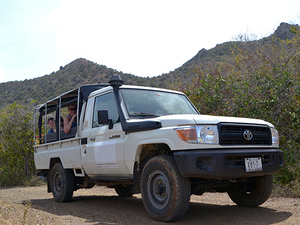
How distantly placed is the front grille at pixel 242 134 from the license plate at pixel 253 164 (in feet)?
0.84

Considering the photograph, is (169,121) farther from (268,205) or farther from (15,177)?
(15,177)

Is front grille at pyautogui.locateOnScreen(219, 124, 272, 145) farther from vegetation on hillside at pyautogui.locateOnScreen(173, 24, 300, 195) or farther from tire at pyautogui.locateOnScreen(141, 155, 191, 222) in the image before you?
vegetation on hillside at pyautogui.locateOnScreen(173, 24, 300, 195)

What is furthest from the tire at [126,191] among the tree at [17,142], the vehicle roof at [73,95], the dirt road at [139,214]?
the tree at [17,142]

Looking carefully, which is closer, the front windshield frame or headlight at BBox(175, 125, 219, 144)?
headlight at BBox(175, 125, 219, 144)

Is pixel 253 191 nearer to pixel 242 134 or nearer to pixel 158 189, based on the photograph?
pixel 242 134

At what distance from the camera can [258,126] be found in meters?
4.68

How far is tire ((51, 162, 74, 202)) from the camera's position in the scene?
6.80 m

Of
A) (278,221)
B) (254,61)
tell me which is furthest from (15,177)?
(278,221)

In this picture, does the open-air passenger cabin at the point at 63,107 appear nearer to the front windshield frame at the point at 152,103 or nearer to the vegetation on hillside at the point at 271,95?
the front windshield frame at the point at 152,103

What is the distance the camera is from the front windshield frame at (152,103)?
5.24 meters

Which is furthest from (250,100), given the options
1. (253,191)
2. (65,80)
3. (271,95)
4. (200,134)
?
(65,80)

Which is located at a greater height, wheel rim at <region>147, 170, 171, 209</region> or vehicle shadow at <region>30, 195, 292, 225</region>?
wheel rim at <region>147, 170, 171, 209</region>

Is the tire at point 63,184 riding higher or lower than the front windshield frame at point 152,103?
lower

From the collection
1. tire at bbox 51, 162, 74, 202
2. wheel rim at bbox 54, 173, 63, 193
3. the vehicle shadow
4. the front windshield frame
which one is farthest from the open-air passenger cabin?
the vehicle shadow
